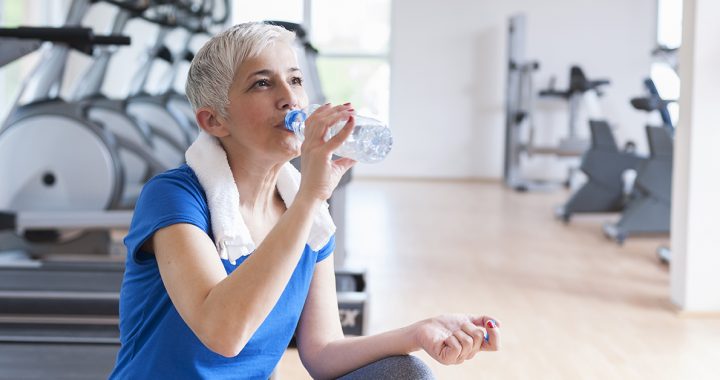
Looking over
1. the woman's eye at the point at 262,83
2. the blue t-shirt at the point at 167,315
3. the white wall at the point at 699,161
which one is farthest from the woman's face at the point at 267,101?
the white wall at the point at 699,161

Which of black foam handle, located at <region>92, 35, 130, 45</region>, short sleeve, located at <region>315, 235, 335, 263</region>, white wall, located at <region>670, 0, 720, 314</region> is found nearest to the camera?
short sleeve, located at <region>315, 235, 335, 263</region>

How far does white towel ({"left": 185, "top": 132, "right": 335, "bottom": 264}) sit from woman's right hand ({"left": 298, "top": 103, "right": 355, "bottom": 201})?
0.11m

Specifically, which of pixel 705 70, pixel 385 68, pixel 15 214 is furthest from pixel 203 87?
pixel 385 68

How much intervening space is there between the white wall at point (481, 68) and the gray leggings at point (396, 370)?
294 inches

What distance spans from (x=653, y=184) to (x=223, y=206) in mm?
3913

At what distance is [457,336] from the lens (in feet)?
4.00

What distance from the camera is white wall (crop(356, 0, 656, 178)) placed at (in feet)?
27.7

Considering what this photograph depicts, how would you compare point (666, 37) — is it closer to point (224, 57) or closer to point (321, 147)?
point (224, 57)

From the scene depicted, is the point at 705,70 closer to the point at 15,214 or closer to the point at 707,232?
the point at 707,232

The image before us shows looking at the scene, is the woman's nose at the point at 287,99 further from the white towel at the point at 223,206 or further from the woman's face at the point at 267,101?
the white towel at the point at 223,206

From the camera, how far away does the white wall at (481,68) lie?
8.45 meters

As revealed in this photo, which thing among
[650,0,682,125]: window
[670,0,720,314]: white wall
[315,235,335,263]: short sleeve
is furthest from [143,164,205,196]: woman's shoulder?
[650,0,682,125]: window

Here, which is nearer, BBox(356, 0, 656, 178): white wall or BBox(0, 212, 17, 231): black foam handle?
BBox(0, 212, 17, 231): black foam handle

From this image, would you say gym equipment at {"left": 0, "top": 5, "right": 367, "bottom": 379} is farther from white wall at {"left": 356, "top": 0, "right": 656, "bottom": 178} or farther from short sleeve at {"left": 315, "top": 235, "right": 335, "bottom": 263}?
white wall at {"left": 356, "top": 0, "right": 656, "bottom": 178}
